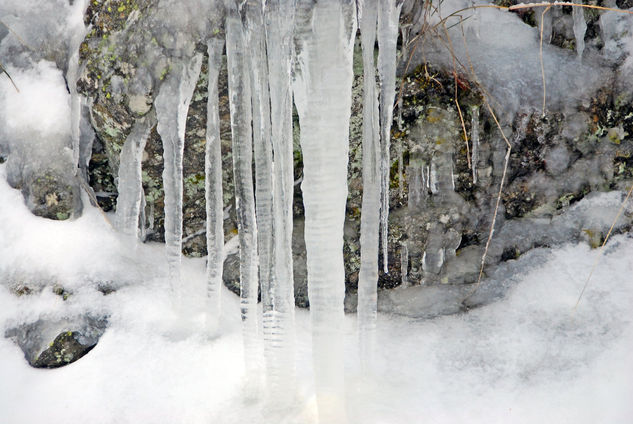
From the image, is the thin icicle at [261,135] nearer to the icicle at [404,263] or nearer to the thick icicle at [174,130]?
the thick icicle at [174,130]

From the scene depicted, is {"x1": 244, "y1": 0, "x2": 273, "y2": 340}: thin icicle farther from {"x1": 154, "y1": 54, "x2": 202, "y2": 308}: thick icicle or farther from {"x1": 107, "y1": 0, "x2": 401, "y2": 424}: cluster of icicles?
{"x1": 154, "y1": 54, "x2": 202, "y2": 308}: thick icicle

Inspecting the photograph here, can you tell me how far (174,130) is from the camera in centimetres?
244

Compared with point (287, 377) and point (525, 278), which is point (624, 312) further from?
point (287, 377)

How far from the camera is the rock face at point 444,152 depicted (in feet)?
8.29

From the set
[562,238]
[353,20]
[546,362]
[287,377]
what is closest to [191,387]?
[287,377]

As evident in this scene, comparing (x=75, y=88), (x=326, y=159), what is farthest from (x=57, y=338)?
(x=326, y=159)

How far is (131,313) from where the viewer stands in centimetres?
256

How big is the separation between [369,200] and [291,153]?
388 millimetres

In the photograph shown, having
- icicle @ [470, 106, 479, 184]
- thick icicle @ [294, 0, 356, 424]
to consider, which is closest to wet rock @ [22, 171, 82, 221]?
thick icicle @ [294, 0, 356, 424]

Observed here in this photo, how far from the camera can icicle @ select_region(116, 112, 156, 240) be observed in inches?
102

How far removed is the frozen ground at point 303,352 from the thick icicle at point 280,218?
0.17 metres

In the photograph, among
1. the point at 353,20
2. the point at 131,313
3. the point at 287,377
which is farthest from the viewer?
the point at 131,313

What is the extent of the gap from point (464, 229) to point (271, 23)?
1397 millimetres

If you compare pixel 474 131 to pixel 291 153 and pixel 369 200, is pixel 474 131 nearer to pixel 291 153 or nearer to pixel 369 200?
pixel 369 200
